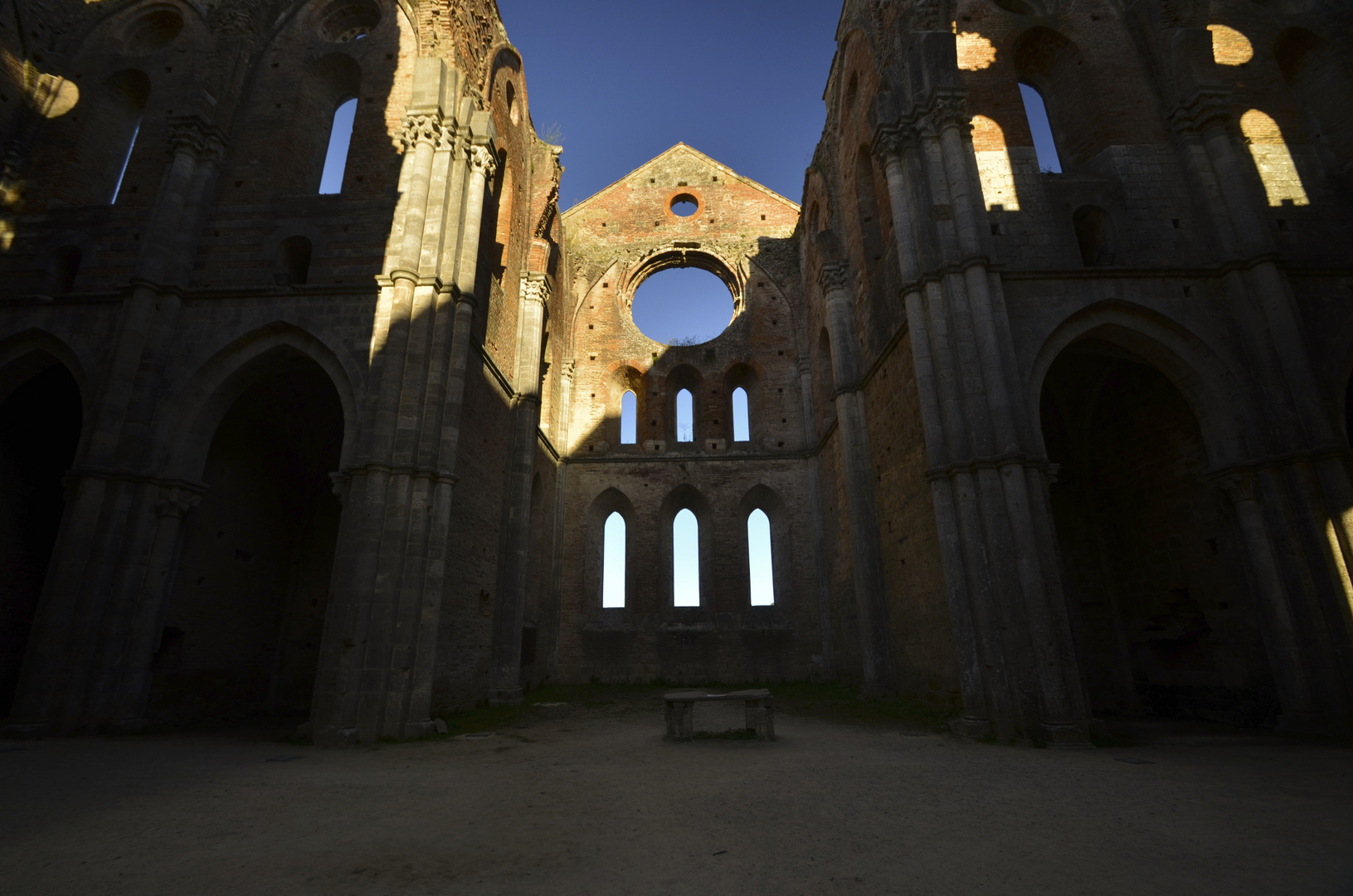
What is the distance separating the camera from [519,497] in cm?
1457

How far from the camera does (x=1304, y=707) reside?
8.18 metres

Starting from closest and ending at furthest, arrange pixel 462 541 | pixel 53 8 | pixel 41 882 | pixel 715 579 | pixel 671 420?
pixel 41 882, pixel 462 541, pixel 53 8, pixel 715 579, pixel 671 420

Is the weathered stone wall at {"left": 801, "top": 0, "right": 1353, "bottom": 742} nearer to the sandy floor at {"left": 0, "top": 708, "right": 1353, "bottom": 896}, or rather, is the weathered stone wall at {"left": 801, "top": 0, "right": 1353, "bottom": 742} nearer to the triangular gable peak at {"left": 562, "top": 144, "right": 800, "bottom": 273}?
the sandy floor at {"left": 0, "top": 708, "right": 1353, "bottom": 896}

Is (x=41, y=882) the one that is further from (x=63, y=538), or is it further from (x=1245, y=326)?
(x=1245, y=326)

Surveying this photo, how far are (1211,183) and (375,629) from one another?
1489cm

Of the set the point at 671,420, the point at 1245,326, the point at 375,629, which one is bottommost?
the point at 375,629

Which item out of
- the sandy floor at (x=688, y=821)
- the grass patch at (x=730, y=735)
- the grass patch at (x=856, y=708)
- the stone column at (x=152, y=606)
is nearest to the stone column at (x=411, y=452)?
the sandy floor at (x=688, y=821)

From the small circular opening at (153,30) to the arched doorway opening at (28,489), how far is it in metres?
7.61

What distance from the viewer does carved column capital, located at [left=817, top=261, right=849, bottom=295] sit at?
51.0 feet

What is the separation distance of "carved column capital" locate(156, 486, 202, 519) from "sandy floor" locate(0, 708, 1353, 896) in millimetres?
3492

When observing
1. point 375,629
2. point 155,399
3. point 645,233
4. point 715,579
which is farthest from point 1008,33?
point 155,399

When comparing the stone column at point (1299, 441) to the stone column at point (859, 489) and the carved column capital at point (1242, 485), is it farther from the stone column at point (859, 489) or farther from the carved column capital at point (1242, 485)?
the stone column at point (859, 489)

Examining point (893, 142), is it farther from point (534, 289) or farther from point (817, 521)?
point (817, 521)

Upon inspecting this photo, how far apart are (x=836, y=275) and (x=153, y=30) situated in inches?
649
